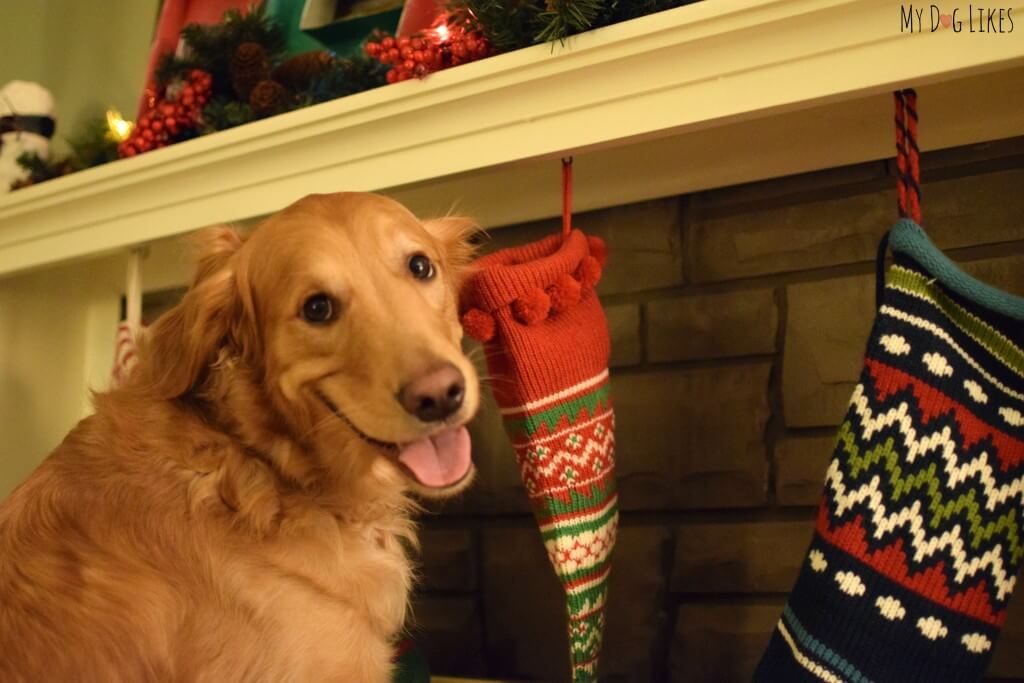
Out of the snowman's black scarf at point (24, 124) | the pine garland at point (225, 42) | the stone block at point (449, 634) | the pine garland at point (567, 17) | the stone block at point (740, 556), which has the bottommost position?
the stone block at point (449, 634)

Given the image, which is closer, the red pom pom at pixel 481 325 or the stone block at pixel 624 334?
the red pom pom at pixel 481 325

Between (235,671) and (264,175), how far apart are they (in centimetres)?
77

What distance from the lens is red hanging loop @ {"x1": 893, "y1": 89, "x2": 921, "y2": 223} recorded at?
925 mm

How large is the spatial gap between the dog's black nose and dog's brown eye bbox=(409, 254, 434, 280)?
191 millimetres

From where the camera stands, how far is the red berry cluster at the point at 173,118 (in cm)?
149

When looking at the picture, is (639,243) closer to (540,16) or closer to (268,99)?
(540,16)

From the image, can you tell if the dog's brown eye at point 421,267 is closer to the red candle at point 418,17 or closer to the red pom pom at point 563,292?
the red pom pom at point 563,292

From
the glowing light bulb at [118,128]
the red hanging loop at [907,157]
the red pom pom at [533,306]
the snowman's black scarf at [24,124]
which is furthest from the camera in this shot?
the snowman's black scarf at [24,124]

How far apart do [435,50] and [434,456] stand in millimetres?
589

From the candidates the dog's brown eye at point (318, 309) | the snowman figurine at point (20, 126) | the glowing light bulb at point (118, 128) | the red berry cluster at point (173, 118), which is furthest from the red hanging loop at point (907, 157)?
the snowman figurine at point (20, 126)

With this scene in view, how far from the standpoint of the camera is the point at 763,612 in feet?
4.24

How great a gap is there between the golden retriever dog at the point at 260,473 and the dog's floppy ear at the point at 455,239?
0.05m

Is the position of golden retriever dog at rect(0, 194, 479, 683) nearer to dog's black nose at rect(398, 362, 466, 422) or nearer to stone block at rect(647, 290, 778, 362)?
dog's black nose at rect(398, 362, 466, 422)

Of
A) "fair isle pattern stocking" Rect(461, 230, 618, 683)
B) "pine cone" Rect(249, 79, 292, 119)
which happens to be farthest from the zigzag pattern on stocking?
"pine cone" Rect(249, 79, 292, 119)
